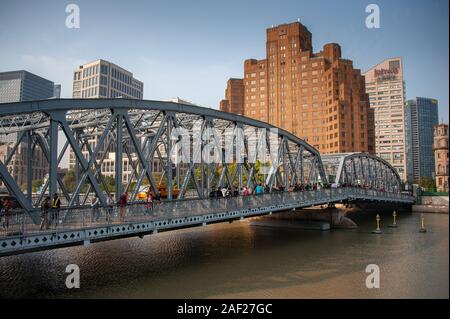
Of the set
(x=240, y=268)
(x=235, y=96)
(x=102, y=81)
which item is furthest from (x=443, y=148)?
(x=102, y=81)

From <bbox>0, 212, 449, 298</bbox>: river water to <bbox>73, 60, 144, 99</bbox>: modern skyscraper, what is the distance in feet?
386

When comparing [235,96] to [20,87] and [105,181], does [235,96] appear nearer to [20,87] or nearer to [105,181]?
[20,87]

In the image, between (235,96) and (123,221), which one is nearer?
(123,221)

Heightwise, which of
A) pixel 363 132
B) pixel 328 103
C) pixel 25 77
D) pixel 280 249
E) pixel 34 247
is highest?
pixel 25 77

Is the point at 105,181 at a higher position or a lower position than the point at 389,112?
lower

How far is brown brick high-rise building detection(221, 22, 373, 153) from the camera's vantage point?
10006cm

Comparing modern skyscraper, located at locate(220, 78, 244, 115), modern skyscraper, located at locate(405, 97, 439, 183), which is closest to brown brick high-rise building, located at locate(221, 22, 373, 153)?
modern skyscraper, located at locate(220, 78, 244, 115)

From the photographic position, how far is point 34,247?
1305cm

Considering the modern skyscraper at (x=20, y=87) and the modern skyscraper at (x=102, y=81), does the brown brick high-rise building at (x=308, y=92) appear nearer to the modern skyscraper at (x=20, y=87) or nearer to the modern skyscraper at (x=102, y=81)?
the modern skyscraper at (x=102, y=81)

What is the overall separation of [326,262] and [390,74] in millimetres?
160040

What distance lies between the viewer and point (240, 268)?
857 inches

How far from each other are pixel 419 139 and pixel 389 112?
2609cm
